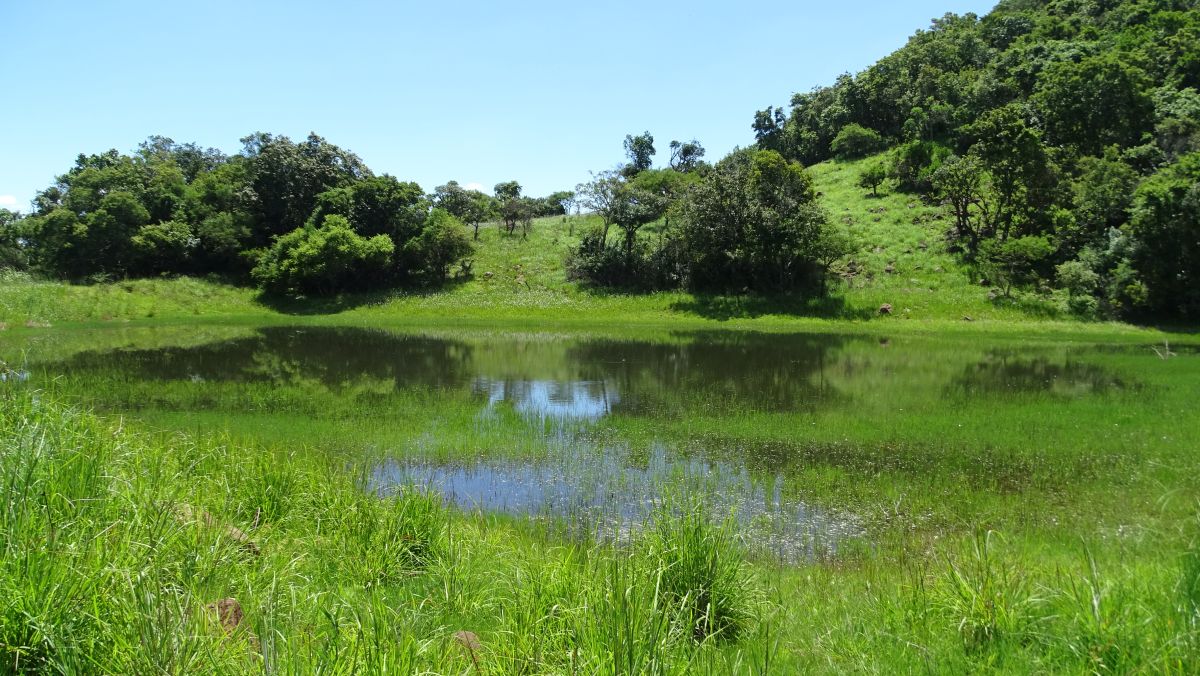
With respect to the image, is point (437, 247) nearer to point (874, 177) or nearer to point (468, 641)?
point (874, 177)

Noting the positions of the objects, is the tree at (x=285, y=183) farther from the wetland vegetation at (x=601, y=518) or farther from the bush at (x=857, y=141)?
the bush at (x=857, y=141)

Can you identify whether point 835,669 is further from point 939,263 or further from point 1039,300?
point 939,263

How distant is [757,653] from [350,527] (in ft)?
14.9

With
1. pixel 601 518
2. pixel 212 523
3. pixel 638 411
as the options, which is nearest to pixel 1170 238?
pixel 638 411

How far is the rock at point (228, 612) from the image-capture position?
11.8 feet

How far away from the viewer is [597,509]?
9.08 m

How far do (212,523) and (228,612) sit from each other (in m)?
2.35

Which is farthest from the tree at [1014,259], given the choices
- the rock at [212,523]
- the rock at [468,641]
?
the rock at [212,523]

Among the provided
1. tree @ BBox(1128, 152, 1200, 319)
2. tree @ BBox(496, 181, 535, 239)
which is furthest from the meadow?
tree @ BBox(496, 181, 535, 239)

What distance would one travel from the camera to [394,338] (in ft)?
104

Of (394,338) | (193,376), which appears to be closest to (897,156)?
(394,338)

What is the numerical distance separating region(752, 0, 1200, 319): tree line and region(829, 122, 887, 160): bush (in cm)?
16

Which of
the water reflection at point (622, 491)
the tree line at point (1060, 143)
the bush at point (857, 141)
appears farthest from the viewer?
the bush at point (857, 141)

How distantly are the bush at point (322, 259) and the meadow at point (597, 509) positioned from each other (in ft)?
56.9
